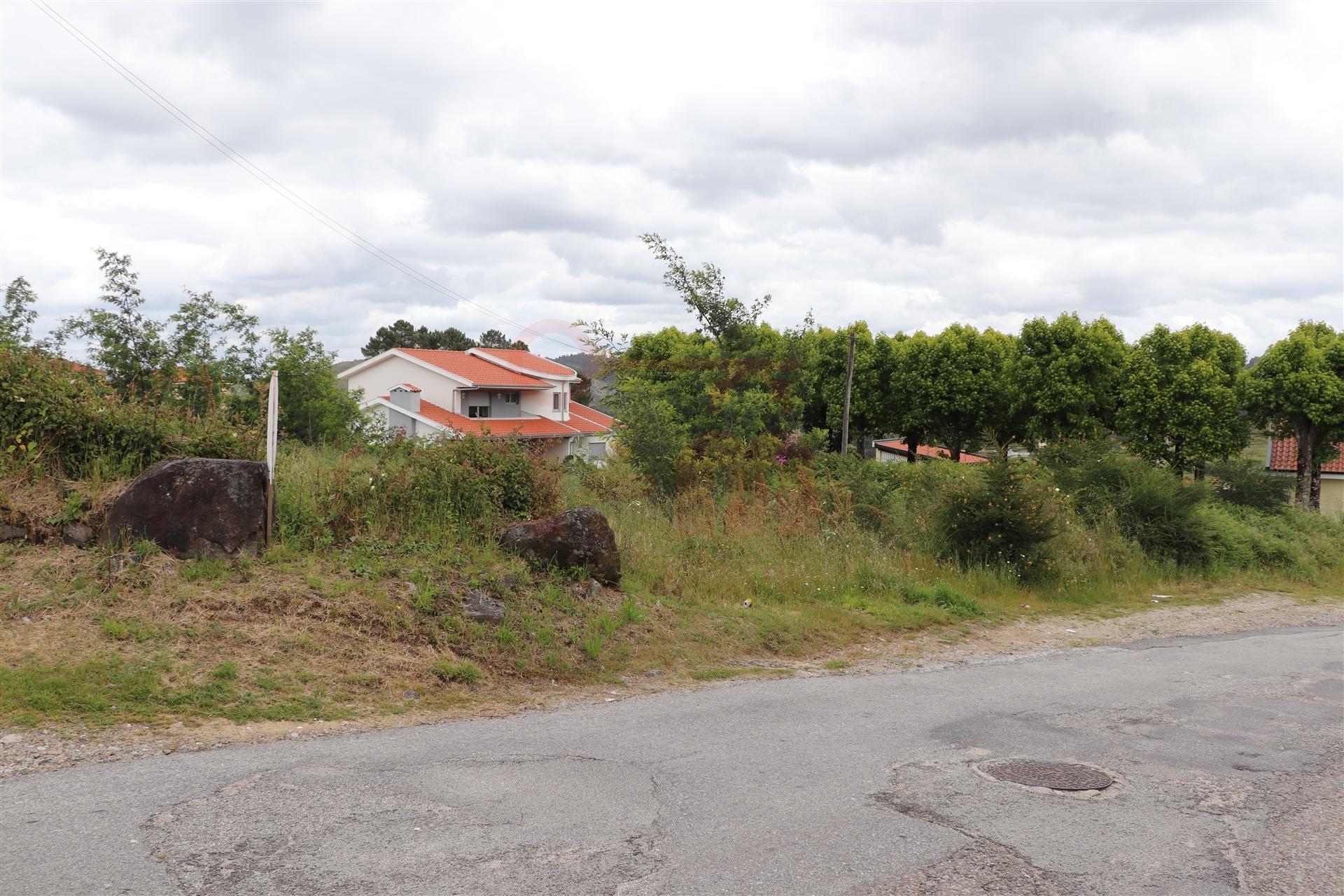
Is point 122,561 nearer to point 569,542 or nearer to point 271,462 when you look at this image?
point 271,462

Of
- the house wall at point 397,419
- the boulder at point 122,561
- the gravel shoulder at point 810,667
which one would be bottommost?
the gravel shoulder at point 810,667

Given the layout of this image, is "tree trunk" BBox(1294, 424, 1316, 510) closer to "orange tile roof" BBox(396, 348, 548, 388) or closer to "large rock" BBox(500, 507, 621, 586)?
"large rock" BBox(500, 507, 621, 586)

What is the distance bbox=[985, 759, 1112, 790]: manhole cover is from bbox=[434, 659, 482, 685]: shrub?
4.16m

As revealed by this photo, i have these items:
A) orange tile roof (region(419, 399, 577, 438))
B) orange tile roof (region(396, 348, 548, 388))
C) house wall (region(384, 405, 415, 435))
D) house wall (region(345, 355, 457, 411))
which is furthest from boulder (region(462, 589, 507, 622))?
house wall (region(345, 355, 457, 411))

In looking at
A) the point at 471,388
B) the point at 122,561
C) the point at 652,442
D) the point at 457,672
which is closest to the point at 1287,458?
the point at 652,442

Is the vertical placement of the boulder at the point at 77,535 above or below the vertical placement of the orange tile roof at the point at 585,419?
below

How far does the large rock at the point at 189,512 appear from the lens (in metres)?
8.76

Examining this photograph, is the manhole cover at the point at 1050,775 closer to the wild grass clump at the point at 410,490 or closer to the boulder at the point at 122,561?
the wild grass clump at the point at 410,490

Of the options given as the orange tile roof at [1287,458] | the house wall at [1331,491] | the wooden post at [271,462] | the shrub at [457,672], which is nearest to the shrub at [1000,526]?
the shrub at [457,672]

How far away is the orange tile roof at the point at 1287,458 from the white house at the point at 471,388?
110 ft

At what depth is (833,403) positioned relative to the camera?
4631 cm

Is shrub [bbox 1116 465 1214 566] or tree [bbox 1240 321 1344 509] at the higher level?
tree [bbox 1240 321 1344 509]

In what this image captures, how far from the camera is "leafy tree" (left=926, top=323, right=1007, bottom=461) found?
146 ft

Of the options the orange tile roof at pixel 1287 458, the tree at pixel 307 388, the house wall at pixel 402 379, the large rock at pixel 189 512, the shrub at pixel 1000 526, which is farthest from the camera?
the house wall at pixel 402 379
